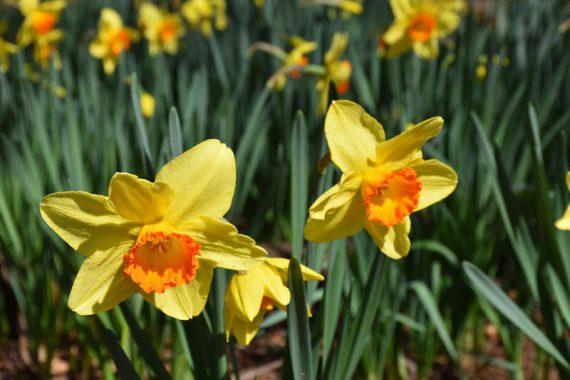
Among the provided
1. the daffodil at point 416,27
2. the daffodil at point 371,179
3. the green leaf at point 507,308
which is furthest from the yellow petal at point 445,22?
the daffodil at point 371,179

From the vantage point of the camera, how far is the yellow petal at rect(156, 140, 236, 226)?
1036 millimetres

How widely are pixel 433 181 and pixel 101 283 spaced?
0.62m

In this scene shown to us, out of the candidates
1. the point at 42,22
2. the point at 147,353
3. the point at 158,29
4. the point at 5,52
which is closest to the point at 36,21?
the point at 42,22

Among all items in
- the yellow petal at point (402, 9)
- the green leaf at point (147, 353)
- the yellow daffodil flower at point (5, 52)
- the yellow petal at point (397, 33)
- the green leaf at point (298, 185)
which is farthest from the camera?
the yellow daffodil flower at point (5, 52)

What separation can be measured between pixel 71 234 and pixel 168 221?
15 centimetres

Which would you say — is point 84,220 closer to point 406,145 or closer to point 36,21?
point 406,145

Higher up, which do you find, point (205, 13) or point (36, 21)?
point (36, 21)

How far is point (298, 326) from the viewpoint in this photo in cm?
111

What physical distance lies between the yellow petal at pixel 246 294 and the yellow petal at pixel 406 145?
12.2 inches

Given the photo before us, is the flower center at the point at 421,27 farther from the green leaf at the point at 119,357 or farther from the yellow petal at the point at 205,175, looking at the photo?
the green leaf at the point at 119,357

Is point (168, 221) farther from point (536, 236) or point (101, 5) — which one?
point (101, 5)

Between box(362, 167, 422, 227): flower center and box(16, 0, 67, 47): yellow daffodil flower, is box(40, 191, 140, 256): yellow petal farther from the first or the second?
box(16, 0, 67, 47): yellow daffodil flower

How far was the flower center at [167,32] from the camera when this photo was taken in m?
3.87

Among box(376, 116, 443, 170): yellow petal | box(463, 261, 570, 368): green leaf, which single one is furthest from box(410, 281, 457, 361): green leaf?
box(376, 116, 443, 170): yellow petal
